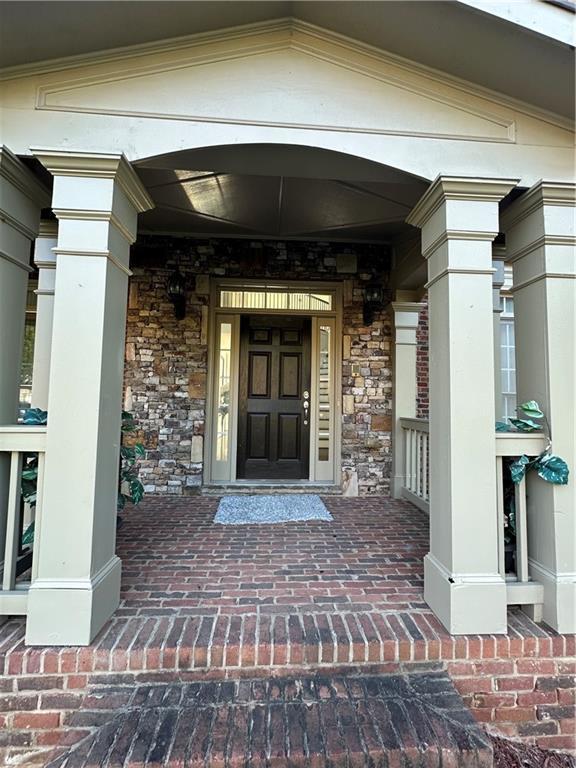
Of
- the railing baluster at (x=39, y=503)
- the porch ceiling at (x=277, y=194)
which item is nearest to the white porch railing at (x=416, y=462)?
the porch ceiling at (x=277, y=194)

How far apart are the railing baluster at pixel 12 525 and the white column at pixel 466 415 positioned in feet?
6.25

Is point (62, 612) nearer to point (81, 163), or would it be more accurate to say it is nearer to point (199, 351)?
point (81, 163)

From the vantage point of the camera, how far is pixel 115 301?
1.80 meters

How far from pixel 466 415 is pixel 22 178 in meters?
2.34

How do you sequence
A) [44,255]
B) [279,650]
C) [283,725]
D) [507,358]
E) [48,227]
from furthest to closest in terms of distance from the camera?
1. [507,358]
2. [48,227]
3. [44,255]
4. [279,650]
5. [283,725]

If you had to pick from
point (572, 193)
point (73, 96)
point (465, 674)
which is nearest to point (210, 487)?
point (465, 674)

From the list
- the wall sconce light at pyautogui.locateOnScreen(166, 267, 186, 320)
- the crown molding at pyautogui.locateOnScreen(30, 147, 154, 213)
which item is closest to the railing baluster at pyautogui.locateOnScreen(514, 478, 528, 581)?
the crown molding at pyautogui.locateOnScreen(30, 147, 154, 213)

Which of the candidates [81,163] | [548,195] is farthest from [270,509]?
[548,195]

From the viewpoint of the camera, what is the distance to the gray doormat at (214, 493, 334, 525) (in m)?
3.11

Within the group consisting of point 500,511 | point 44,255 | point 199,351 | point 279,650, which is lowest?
point 279,650

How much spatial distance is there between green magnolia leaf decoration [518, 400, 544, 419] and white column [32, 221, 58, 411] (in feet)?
8.51

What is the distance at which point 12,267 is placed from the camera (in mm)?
1870

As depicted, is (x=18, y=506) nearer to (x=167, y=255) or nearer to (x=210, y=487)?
(x=210, y=487)

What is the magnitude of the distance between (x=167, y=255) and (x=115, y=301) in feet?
7.78
